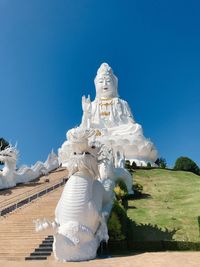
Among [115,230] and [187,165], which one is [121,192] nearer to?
[115,230]

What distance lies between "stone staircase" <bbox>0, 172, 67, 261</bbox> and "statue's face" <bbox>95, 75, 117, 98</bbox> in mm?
24738

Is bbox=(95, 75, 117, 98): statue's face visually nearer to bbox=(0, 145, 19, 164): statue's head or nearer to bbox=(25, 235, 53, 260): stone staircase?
bbox=(0, 145, 19, 164): statue's head

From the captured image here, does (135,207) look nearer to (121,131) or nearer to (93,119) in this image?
(121,131)

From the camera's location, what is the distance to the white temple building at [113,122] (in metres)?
34.1

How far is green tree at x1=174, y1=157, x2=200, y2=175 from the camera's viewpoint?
3369cm

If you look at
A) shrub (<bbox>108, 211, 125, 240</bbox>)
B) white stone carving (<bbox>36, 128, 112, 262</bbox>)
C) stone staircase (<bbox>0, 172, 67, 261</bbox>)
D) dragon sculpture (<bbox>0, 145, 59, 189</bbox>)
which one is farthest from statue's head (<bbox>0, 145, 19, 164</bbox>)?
shrub (<bbox>108, 211, 125, 240</bbox>)

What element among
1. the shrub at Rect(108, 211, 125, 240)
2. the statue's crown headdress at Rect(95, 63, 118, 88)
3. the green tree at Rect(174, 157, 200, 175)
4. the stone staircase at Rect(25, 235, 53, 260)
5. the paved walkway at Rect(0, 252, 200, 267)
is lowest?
the paved walkway at Rect(0, 252, 200, 267)

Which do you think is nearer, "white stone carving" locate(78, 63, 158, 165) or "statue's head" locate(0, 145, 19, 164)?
"statue's head" locate(0, 145, 19, 164)

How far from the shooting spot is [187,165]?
3375 cm

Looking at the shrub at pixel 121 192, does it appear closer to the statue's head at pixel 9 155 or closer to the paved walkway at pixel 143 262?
the paved walkway at pixel 143 262

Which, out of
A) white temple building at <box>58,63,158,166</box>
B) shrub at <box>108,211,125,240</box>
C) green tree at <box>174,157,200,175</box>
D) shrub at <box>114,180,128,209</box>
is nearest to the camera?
shrub at <box>108,211,125,240</box>

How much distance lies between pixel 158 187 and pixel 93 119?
1723 centimetres

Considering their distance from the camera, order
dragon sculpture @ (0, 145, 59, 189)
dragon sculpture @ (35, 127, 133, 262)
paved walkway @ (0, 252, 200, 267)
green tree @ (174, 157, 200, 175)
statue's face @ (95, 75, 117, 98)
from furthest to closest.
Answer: statue's face @ (95, 75, 117, 98) → green tree @ (174, 157, 200, 175) → dragon sculpture @ (0, 145, 59, 189) → dragon sculpture @ (35, 127, 133, 262) → paved walkway @ (0, 252, 200, 267)

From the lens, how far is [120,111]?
38406mm
